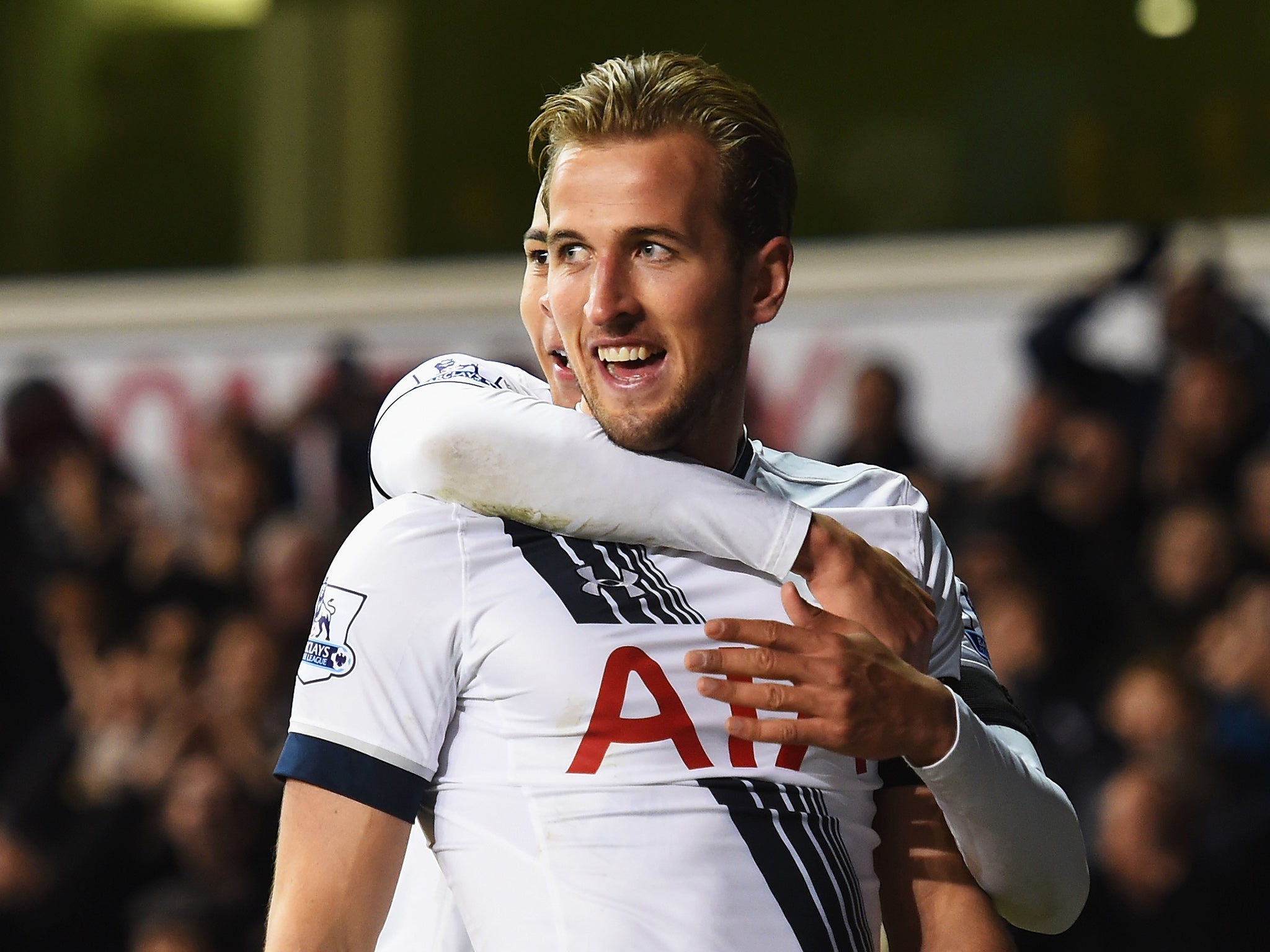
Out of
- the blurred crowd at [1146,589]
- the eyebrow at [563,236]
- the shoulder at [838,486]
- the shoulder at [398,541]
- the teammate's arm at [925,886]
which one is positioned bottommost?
the blurred crowd at [1146,589]

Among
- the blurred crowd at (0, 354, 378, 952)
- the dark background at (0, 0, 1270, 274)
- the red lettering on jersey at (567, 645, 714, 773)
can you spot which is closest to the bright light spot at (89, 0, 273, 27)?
the dark background at (0, 0, 1270, 274)

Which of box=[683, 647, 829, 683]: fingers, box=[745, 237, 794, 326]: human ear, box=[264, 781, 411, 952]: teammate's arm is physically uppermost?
box=[745, 237, 794, 326]: human ear

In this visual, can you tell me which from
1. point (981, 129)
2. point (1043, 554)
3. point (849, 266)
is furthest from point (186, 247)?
point (1043, 554)

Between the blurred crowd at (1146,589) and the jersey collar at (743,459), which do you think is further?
the blurred crowd at (1146,589)

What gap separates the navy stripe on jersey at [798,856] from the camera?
1.65 m

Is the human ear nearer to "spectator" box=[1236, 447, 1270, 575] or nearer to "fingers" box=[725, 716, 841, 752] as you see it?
"fingers" box=[725, 716, 841, 752]

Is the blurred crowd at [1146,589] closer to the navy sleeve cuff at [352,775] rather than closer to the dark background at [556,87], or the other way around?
the dark background at [556,87]

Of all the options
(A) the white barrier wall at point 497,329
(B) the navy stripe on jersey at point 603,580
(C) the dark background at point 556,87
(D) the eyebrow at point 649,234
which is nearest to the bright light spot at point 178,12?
(C) the dark background at point 556,87

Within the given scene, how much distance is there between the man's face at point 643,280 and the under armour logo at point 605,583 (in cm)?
15

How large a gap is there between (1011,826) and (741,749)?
0.28 meters

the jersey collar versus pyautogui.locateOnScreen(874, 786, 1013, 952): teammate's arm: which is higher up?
the jersey collar

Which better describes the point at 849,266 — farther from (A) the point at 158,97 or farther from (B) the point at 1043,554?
(A) the point at 158,97

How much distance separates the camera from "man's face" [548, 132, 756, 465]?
1735mm

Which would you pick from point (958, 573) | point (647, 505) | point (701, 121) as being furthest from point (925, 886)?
point (958, 573)
